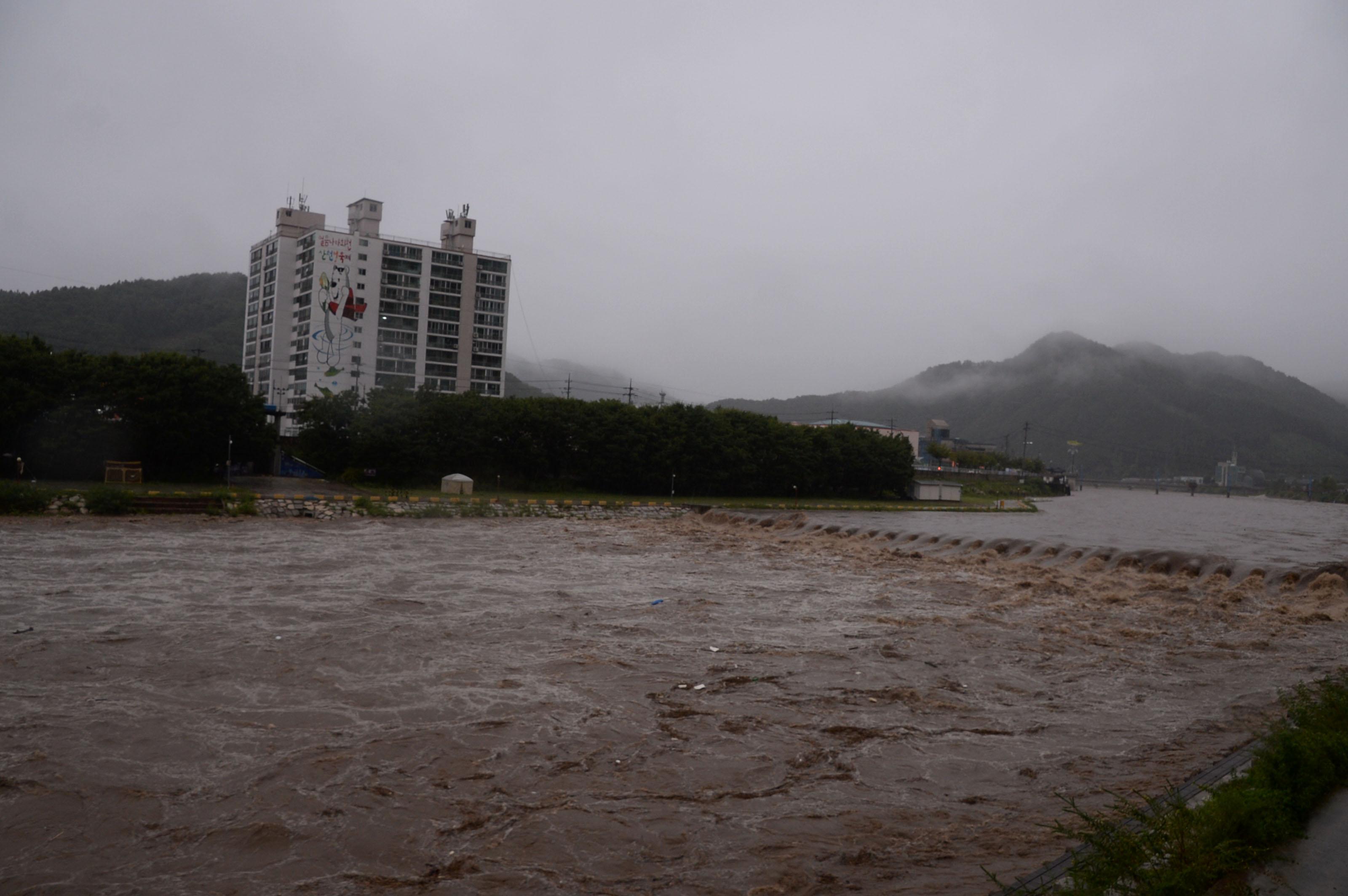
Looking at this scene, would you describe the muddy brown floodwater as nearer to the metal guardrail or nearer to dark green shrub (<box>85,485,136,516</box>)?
the metal guardrail

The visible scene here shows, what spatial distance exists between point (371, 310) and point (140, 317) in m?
38.0

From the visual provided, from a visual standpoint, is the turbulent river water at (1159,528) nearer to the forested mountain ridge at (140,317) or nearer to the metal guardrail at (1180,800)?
the metal guardrail at (1180,800)

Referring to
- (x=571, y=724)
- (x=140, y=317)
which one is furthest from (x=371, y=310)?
(x=571, y=724)

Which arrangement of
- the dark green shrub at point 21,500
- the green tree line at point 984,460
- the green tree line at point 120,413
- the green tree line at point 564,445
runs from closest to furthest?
the dark green shrub at point 21,500, the green tree line at point 120,413, the green tree line at point 564,445, the green tree line at point 984,460

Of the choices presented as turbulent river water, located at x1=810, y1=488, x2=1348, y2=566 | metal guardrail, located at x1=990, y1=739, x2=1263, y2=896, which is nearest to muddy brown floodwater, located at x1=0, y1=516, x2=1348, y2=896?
metal guardrail, located at x1=990, y1=739, x2=1263, y2=896

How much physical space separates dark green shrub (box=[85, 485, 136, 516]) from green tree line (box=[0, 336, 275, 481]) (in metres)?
12.3

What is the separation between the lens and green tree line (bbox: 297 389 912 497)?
198ft

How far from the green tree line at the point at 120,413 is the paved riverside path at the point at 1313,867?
56.3 meters

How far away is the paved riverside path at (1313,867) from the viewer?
6.00m

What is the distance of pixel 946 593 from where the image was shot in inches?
1064

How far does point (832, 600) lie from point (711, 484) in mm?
47272

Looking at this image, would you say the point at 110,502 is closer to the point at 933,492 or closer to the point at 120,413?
the point at 120,413

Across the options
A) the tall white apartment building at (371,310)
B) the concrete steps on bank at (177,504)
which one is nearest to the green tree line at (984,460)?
the tall white apartment building at (371,310)

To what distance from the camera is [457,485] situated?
180 ft
